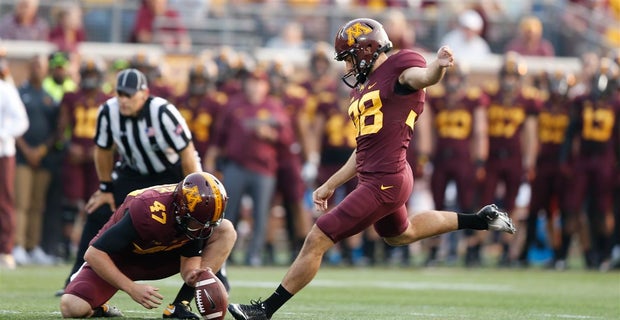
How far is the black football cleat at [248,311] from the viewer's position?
717 centimetres

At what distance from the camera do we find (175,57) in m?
18.0

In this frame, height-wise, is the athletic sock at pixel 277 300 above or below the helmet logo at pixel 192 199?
below

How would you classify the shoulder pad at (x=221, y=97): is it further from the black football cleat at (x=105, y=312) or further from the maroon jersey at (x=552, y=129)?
the black football cleat at (x=105, y=312)

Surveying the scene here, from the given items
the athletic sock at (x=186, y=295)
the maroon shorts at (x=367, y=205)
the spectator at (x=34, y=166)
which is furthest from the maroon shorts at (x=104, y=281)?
the spectator at (x=34, y=166)

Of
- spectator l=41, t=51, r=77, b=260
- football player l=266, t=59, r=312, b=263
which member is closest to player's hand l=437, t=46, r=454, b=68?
football player l=266, t=59, r=312, b=263

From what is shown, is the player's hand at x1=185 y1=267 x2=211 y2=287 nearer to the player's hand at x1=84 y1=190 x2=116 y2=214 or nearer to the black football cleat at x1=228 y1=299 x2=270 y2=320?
the black football cleat at x1=228 y1=299 x2=270 y2=320

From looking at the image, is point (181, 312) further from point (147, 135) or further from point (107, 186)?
point (107, 186)

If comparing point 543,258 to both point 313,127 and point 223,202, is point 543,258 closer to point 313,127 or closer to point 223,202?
point 313,127

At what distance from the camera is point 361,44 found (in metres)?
7.55

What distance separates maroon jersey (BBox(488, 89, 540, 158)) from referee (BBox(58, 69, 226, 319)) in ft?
22.4

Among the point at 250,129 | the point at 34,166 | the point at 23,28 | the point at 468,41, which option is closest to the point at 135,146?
the point at 250,129

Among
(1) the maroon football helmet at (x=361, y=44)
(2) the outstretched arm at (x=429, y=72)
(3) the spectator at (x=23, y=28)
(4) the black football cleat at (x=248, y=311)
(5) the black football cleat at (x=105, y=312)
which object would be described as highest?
(3) the spectator at (x=23, y=28)

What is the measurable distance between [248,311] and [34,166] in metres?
7.83

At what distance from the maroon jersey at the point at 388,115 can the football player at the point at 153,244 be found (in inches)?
38.6
